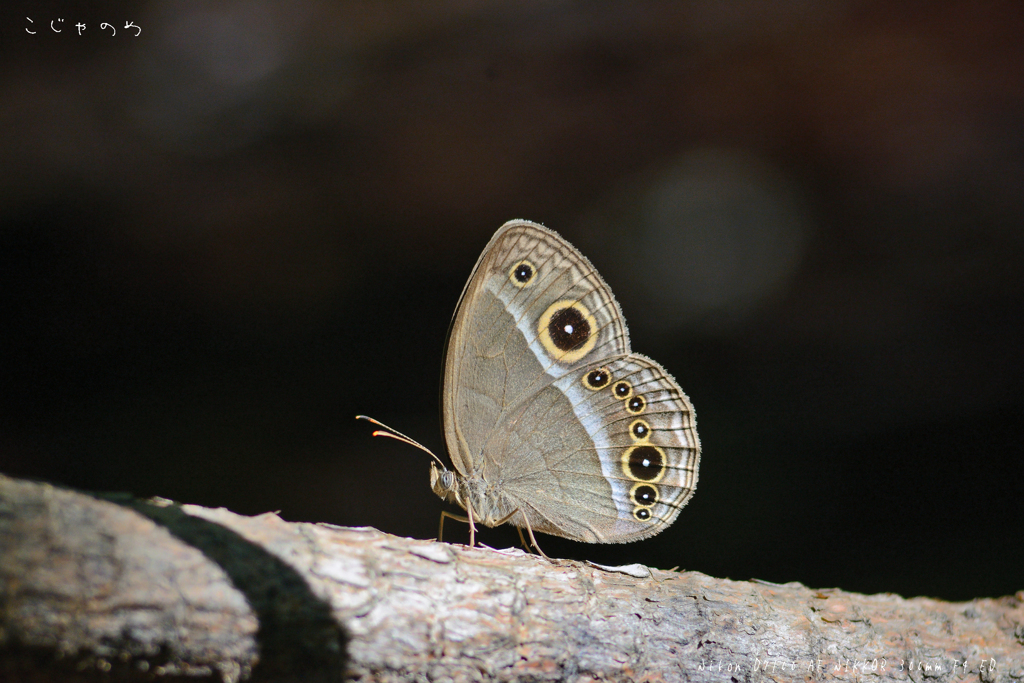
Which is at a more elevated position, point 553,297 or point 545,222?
point 545,222

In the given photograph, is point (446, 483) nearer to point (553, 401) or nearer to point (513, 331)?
point (553, 401)

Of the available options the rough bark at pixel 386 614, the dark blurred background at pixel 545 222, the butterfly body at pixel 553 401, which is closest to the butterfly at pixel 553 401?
the butterfly body at pixel 553 401

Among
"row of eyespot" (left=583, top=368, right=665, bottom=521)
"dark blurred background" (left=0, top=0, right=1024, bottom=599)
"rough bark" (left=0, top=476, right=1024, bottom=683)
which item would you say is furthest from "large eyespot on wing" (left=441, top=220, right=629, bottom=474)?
"dark blurred background" (left=0, top=0, right=1024, bottom=599)

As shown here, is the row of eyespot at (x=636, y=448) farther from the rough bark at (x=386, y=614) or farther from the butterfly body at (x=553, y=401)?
the rough bark at (x=386, y=614)

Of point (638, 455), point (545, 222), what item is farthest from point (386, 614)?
point (545, 222)

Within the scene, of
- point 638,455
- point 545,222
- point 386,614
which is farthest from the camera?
point 545,222

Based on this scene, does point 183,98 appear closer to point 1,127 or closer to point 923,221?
point 1,127
